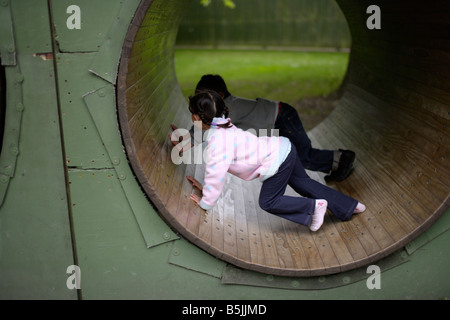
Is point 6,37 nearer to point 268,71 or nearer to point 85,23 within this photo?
point 85,23

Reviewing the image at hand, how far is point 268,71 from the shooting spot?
11484 millimetres

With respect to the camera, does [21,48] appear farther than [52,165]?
No

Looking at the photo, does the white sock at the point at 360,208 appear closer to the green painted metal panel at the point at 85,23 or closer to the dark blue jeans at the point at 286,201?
the dark blue jeans at the point at 286,201

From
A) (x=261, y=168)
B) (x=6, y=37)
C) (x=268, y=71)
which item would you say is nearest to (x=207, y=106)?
(x=261, y=168)

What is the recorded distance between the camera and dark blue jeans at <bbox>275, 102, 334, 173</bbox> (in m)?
4.15

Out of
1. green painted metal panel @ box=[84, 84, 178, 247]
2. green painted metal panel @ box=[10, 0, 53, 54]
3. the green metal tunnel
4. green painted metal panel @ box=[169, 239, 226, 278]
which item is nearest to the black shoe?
the green metal tunnel

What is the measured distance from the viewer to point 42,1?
245 centimetres

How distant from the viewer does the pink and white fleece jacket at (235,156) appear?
9.56 feet

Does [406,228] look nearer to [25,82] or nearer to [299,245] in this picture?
[299,245]

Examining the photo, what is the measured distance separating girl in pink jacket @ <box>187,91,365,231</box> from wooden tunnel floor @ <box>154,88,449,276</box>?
0.52ft

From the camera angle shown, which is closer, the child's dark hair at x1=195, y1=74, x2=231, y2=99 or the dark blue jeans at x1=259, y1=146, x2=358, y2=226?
the dark blue jeans at x1=259, y1=146, x2=358, y2=226

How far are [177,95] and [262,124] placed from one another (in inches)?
58.7

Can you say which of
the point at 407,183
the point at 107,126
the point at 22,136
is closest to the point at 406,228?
the point at 407,183

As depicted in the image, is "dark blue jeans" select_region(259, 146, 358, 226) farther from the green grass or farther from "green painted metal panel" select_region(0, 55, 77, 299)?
the green grass
